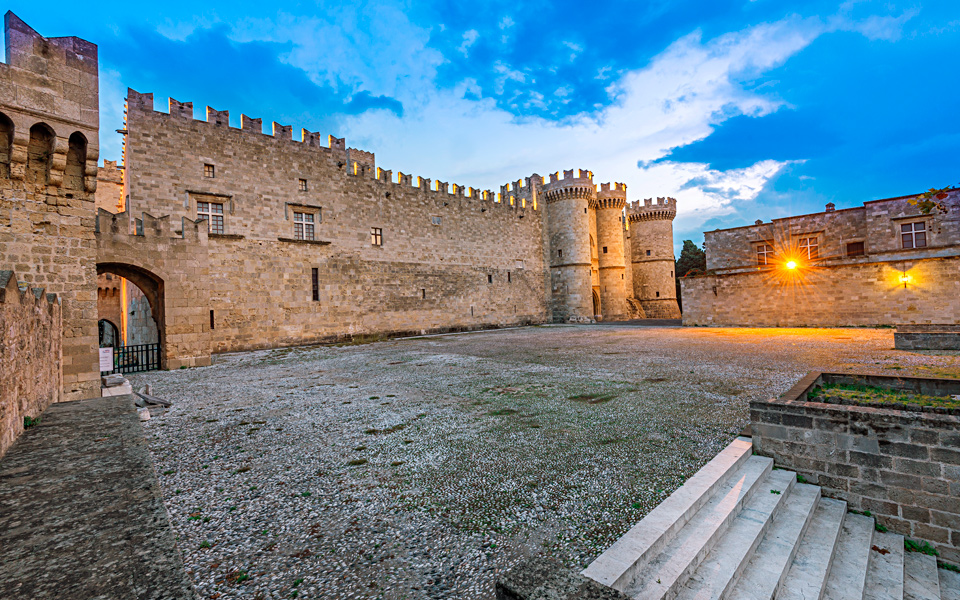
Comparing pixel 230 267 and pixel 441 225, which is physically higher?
pixel 441 225

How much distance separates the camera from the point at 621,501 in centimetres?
322

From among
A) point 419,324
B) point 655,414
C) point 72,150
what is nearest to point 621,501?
point 655,414

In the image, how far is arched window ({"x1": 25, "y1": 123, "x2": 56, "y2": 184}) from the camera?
20.8ft

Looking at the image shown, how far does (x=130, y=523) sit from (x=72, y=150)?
7398 millimetres

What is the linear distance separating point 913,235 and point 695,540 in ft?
95.2

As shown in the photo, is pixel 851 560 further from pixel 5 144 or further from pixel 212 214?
pixel 212 214

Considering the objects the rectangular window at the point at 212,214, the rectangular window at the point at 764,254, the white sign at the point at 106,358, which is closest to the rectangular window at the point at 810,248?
the rectangular window at the point at 764,254

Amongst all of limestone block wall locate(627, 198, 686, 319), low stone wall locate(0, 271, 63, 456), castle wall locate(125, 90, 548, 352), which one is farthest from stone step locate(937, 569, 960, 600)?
limestone block wall locate(627, 198, 686, 319)

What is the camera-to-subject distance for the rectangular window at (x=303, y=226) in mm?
18938

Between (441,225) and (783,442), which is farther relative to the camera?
(441,225)

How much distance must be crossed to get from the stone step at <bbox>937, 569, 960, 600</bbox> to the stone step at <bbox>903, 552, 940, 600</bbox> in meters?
0.06

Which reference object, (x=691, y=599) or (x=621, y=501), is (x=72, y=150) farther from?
(x=691, y=599)

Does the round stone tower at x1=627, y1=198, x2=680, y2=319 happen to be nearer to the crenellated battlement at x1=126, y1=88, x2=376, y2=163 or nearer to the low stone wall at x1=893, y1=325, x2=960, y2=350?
the low stone wall at x1=893, y1=325, x2=960, y2=350

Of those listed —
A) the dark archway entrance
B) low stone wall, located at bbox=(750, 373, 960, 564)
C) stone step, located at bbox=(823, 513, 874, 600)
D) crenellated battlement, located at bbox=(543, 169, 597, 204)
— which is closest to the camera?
stone step, located at bbox=(823, 513, 874, 600)
